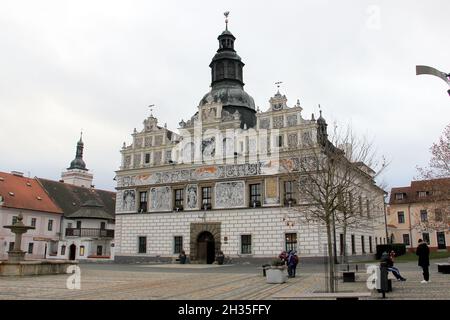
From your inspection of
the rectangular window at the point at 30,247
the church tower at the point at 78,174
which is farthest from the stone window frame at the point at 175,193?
the church tower at the point at 78,174

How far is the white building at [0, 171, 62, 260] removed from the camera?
46312 millimetres

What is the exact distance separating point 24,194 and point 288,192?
3323 centimetres

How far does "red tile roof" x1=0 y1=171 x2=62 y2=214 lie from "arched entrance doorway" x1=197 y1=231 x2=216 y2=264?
76.5ft

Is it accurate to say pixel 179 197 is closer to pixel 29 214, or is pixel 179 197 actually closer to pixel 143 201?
pixel 143 201

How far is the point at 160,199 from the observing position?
39031mm

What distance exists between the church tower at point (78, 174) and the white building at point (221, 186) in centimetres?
4522

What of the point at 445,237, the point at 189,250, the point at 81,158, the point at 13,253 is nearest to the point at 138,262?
the point at 189,250

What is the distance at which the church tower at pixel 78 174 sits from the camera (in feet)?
273

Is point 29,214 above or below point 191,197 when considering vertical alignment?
below

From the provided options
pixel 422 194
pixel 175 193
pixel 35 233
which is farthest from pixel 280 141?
pixel 422 194

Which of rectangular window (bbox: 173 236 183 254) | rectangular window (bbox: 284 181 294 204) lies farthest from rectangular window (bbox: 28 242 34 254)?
rectangular window (bbox: 284 181 294 204)

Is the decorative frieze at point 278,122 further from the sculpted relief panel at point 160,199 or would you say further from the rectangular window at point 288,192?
the sculpted relief panel at point 160,199

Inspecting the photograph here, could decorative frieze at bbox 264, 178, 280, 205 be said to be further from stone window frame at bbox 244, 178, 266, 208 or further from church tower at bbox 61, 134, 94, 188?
church tower at bbox 61, 134, 94, 188
